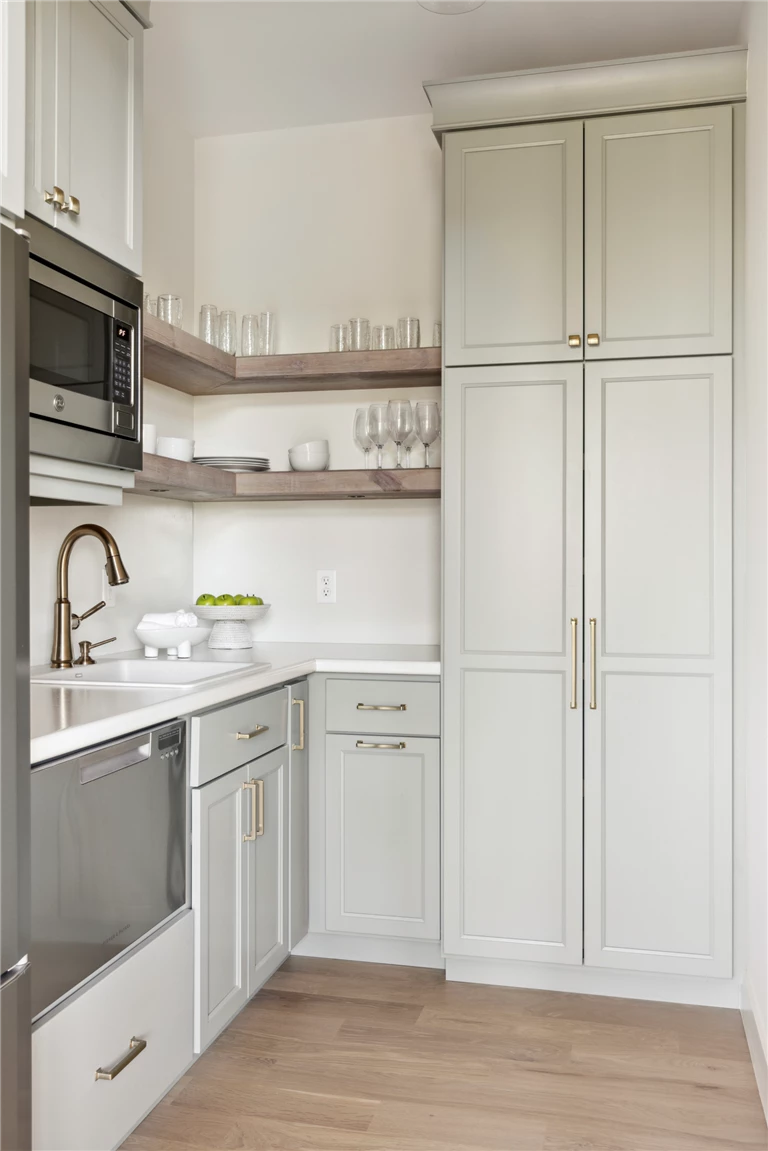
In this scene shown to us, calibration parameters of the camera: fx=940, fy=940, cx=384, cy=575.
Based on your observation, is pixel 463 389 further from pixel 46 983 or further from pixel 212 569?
pixel 46 983

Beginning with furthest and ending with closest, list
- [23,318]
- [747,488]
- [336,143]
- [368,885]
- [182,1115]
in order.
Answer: [336,143] < [368,885] < [747,488] < [182,1115] < [23,318]

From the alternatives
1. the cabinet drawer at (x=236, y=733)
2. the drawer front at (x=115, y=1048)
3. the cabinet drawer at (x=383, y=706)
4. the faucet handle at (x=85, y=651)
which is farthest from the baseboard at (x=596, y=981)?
the faucet handle at (x=85, y=651)

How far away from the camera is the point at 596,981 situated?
2.64 m

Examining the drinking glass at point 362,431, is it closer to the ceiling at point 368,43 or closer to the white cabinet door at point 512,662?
the white cabinet door at point 512,662

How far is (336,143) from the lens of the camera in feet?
10.6

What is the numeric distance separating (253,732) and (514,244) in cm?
151

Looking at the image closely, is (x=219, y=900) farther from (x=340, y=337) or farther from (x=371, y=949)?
(x=340, y=337)

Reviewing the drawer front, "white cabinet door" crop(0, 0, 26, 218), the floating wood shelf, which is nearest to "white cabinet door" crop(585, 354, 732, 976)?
the floating wood shelf

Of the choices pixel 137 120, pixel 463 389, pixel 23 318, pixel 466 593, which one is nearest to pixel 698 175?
pixel 463 389

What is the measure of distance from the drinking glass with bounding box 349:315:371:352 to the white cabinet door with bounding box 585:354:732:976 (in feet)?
2.54

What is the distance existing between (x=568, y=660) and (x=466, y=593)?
0.34 meters

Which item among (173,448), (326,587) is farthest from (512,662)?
(173,448)

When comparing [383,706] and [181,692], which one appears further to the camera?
[383,706]

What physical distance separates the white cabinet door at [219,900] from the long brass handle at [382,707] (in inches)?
20.0
